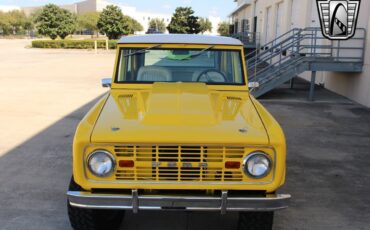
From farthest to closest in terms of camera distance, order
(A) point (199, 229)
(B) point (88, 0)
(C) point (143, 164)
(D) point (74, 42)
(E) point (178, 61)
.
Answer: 1. (B) point (88, 0)
2. (D) point (74, 42)
3. (E) point (178, 61)
4. (A) point (199, 229)
5. (C) point (143, 164)

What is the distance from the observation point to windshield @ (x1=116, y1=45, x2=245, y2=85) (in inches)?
178

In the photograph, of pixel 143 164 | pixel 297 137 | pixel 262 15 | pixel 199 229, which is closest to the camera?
pixel 143 164

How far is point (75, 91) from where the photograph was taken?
511 inches

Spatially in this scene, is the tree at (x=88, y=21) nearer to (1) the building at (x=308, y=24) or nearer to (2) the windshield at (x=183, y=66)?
(1) the building at (x=308, y=24)

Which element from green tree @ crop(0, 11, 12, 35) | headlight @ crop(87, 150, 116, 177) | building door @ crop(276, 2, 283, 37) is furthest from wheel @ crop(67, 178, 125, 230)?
green tree @ crop(0, 11, 12, 35)

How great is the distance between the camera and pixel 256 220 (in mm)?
3455

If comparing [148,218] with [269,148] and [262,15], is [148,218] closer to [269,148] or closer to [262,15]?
[269,148]

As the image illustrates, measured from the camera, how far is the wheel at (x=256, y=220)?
3447 mm

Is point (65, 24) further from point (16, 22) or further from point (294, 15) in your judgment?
point (16, 22)

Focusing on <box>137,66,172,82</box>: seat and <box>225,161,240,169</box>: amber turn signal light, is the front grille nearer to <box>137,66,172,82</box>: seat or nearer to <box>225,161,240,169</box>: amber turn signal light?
<box>225,161,240,169</box>: amber turn signal light

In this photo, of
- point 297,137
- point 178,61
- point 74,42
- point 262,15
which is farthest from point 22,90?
point 74,42

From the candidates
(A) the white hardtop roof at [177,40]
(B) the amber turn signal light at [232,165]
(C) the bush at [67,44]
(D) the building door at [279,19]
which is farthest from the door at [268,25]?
(C) the bush at [67,44]

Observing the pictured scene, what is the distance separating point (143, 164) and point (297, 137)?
511 centimetres

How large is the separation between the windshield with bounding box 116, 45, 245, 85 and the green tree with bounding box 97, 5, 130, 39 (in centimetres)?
A: 4153
